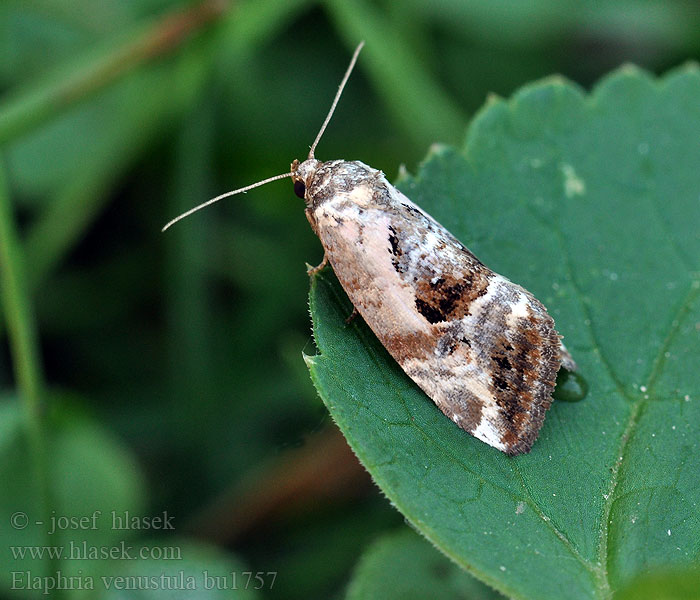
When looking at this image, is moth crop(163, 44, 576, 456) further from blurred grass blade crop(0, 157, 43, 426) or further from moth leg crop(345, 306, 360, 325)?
blurred grass blade crop(0, 157, 43, 426)

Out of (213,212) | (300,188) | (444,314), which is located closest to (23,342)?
(300,188)

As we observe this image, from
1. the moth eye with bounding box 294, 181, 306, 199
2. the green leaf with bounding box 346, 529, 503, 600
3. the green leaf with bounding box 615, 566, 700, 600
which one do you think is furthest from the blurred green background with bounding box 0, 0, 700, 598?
the green leaf with bounding box 615, 566, 700, 600

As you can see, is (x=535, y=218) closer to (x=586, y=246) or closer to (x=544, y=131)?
(x=586, y=246)

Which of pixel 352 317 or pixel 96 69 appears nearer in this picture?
pixel 352 317

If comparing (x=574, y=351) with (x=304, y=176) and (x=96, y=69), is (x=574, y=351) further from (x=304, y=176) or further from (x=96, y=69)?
(x=96, y=69)

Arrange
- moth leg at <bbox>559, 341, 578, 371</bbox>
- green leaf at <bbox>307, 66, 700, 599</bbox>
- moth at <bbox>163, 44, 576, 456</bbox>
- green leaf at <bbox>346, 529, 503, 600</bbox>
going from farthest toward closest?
green leaf at <bbox>346, 529, 503, 600</bbox> → moth leg at <bbox>559, 341, 578, 371</bbox> → moth at <bbox>163, 44, 576, 456</bbox> → green leaf at <bbox>307, 66, 700, 599</bbox>

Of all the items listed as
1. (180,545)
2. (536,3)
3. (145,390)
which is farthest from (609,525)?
(536,3)
